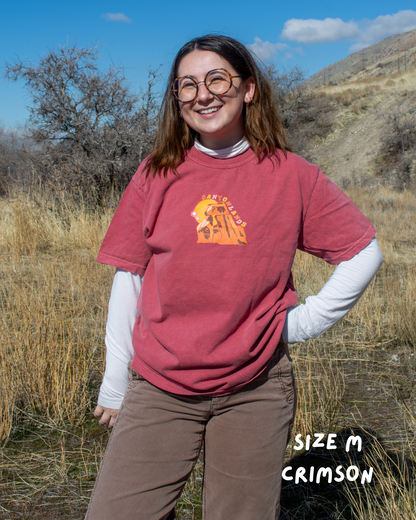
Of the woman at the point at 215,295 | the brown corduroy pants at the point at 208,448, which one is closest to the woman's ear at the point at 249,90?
the woman at the point at 215,295

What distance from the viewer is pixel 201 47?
137cm

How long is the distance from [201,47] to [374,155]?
2337cm

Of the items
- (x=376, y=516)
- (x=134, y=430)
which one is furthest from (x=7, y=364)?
(x=376, y=516)

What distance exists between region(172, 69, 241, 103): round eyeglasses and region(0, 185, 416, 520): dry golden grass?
5.37 ft

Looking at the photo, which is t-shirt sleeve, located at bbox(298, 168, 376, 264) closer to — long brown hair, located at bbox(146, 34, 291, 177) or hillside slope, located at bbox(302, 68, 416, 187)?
long brown hair, located at bbox(146, 34, 291, 177)

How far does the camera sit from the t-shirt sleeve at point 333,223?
1312mm

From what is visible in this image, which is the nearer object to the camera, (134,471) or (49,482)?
(134,471)

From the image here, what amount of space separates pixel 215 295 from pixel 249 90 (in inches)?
28.0

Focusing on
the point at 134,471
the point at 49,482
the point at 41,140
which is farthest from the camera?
the point at 41,140

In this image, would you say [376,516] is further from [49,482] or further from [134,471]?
[49,482]

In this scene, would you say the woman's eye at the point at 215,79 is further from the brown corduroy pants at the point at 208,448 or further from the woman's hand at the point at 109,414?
the woman's hand at the point at 109,414

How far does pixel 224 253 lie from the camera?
1.25m

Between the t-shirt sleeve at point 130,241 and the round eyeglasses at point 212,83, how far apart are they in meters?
0.34

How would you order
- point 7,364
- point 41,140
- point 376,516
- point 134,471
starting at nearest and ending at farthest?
1. point 134,471
2. point 376,516
3. point 7,364
4. point 41,140
